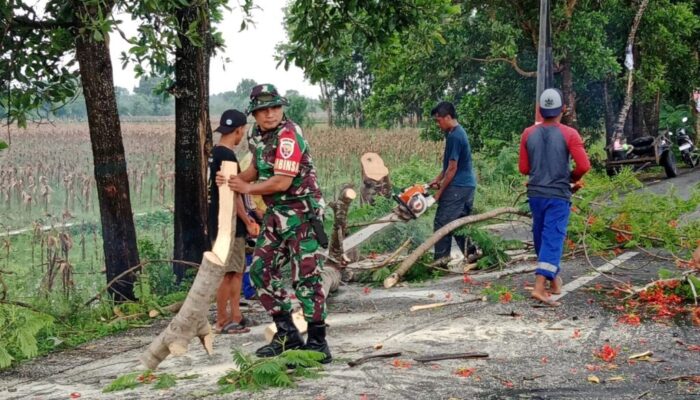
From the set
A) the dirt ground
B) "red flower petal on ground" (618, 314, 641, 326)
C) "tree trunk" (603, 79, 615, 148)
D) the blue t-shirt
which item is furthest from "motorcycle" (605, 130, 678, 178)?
"red flower petal on ground" (618, 314, 641, 326)

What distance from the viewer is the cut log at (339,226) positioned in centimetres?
977

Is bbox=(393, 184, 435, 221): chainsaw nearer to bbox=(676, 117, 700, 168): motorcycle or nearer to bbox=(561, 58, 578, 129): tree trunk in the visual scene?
bbox=(561, 58, 578, 129): tree trunk

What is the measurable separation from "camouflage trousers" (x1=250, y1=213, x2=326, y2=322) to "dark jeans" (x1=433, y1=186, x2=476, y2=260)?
3988 mm

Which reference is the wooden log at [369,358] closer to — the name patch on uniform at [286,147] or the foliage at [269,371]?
the foliage at [269,371]

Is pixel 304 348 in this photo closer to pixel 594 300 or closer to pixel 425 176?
pixel 594 300

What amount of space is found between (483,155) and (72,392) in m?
17.0

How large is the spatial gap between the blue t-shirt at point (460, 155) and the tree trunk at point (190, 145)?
2.81 m

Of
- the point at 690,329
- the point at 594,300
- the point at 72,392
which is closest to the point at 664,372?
the point at 690,329

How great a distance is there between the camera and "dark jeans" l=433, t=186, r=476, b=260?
407 inches

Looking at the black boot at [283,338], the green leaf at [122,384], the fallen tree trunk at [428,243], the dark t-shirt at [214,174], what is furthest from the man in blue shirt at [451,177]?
the green leaf at [122,384]

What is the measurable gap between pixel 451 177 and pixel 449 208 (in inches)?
16.3

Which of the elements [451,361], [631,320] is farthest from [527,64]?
[451,361]

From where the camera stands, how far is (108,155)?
9766mm

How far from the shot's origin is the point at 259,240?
6.59 m
